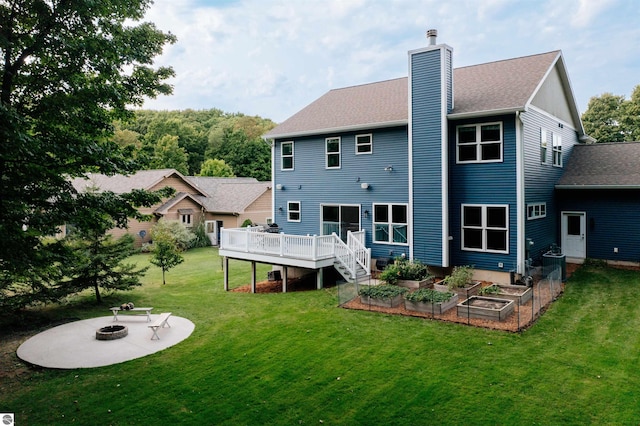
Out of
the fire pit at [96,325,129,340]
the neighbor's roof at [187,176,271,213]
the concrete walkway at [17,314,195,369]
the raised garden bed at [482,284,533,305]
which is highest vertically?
the neighbor's roof at [187,176,271,213]

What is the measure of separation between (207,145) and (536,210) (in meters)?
56.7

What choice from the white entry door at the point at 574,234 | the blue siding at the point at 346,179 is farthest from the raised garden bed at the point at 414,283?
the white entry door at the point at 574,234

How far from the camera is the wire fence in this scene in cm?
1056

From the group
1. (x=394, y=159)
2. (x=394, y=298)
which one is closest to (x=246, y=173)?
(x=394, y=159)

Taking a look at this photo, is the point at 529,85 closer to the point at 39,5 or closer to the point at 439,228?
the point at 439,228

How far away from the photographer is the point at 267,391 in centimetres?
750

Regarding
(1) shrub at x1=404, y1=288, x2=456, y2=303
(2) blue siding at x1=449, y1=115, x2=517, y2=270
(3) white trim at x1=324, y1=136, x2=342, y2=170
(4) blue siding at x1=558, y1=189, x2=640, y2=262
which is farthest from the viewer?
(3) white trim at x1=324, y1=136, x2=342, y2=170

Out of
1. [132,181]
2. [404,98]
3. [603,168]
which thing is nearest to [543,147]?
[603,168]

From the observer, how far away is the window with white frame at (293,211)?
19.7m

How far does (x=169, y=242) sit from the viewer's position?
20.6 meters

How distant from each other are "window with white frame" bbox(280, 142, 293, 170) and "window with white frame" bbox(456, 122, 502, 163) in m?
7.89

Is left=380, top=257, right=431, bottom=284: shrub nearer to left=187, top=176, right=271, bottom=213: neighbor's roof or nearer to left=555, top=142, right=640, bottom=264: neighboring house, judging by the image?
left=555, top=142, right=640, bottom=264: neighboring house

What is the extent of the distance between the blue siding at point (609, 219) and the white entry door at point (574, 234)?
17 centimetres

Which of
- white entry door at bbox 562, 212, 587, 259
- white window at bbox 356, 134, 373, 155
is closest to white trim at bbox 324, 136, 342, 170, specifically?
white window at bbox 356, 134, 373, 155
